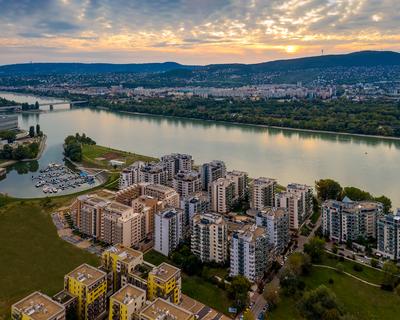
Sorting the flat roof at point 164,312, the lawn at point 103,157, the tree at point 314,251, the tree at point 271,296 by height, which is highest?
the lawn at point 103,157

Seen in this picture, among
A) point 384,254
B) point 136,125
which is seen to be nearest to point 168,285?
point 384,254

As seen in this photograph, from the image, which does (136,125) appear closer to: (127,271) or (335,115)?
(335,115)

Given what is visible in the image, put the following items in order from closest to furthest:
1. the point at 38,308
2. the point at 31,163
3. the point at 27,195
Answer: the point at 38,308, the point at 27,195, the point at 31,163

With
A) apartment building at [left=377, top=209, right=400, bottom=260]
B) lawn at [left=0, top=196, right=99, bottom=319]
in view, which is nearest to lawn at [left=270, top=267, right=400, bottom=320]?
apartment building at [left=377, top=209, right=400, bottom=260]

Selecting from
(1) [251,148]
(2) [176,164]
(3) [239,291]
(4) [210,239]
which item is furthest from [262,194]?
(1) [251,148]

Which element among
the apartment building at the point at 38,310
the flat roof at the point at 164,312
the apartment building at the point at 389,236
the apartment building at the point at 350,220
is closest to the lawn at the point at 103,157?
the apartment building at the point at 350,220

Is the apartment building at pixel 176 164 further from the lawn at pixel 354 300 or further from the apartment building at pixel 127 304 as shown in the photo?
the apartment building at pixel 127 304
